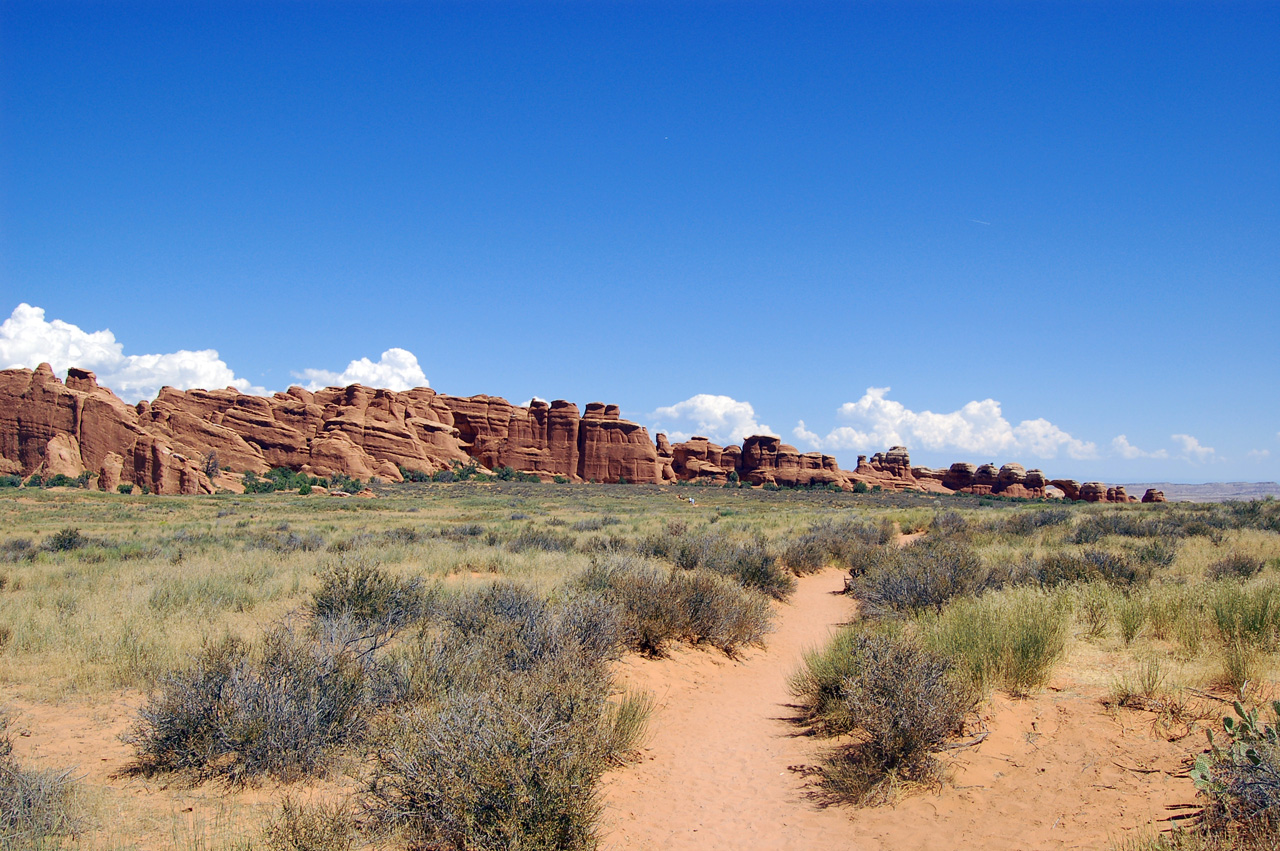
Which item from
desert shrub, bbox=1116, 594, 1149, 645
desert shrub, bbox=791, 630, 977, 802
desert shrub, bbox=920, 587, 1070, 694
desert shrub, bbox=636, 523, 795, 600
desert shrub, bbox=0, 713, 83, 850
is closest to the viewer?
desert shrub, bbox=0, 713, 83, 850

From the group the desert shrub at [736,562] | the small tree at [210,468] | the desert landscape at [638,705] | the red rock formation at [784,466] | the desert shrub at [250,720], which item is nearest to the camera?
the desert landscape at [638,705]

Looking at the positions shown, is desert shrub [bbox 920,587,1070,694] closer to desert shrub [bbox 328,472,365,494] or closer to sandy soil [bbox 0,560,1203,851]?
sandy soil [bbox 0,560,1203,851]

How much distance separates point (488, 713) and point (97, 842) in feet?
6.64

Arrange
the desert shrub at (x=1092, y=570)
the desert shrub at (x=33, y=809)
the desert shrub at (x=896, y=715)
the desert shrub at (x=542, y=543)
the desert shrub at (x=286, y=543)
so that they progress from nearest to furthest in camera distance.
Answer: the desert shrub at (x=33, y=809) < the desert shrub at (x=896, y=715) < the desert shrub at (x=1092, y=570) < the desert shrub at (x=286, y=543) < the desert shrub at (x=542, y=543)

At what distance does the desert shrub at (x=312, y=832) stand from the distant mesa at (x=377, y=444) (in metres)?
49.4

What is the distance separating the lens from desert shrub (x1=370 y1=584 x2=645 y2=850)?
3.26 metres

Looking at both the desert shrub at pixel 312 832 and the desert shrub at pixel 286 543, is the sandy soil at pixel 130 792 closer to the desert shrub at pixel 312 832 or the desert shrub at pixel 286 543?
the desert shrub at pixel 312 832

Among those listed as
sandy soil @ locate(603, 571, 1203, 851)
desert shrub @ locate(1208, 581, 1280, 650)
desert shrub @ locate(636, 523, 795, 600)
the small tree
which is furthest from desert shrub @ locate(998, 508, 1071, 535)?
the small tree

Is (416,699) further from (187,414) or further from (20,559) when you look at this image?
(187,414)

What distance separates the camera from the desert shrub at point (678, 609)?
304 inches

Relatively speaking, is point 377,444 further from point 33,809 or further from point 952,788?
point 952,788

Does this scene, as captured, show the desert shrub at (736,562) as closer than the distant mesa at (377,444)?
Yes

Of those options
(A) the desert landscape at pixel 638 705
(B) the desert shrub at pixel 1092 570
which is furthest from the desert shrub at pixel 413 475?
(B) the desert shrub at pixel 1092 570

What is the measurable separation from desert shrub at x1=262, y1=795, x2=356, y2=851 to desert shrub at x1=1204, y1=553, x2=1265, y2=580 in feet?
36.7
